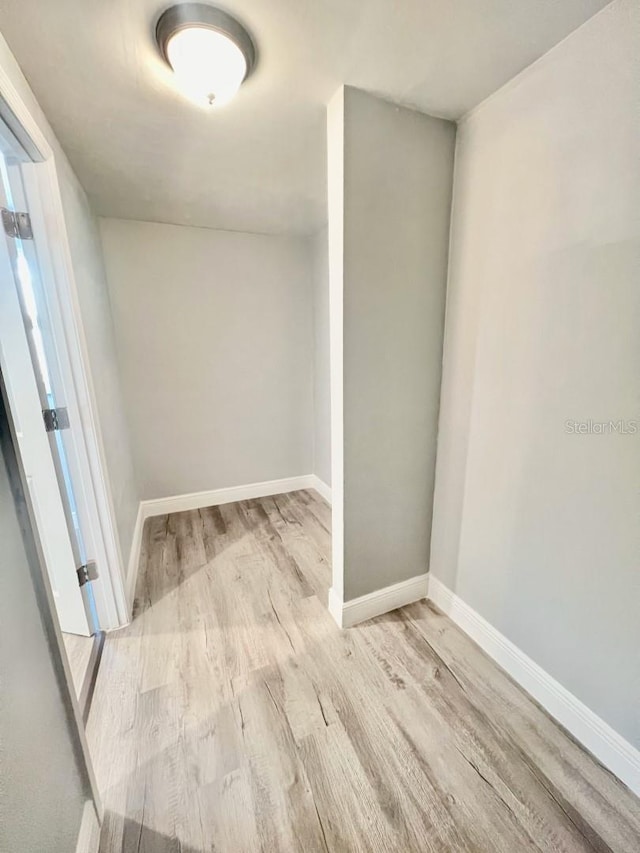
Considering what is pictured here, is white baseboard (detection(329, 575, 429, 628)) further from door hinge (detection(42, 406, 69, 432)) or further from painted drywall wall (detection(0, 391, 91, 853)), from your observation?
door hinge (detection(42, 406, 69, 432))

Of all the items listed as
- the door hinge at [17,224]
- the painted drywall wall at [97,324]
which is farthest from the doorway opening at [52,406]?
the painted drywall wall at [97,324]

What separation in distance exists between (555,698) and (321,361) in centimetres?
253

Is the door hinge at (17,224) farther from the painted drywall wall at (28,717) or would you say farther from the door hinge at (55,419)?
the painted drywall wall at (28,717)

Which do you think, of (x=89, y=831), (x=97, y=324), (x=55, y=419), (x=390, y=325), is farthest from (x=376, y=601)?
(x=97, y=324)

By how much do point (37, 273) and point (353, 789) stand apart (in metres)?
2.16

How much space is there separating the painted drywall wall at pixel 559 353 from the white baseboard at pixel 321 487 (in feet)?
5.35

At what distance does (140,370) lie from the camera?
8.66 ft

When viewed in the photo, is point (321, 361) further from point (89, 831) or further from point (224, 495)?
point (89, 831)

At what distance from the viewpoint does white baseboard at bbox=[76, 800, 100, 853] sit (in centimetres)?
89

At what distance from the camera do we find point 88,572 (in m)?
1.62

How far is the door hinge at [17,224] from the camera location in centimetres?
124

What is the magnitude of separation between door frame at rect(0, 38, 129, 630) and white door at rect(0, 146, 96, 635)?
78 millimetres

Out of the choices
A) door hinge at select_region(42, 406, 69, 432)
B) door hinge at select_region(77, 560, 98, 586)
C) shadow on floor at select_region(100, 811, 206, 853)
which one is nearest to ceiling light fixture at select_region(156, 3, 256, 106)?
door hinge at select_region(42, 406, 69, 432)

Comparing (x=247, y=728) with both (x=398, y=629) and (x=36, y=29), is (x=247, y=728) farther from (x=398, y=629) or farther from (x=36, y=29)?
(x=36, y=29)
